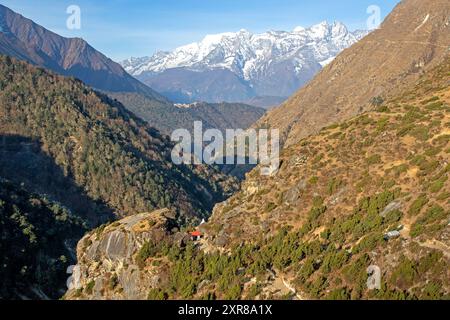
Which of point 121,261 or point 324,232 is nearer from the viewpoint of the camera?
point 324,232

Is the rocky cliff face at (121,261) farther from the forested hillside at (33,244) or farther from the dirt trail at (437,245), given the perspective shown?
the forested hillside at (33,244)

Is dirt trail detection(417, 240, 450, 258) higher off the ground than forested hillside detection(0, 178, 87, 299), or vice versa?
dirt trail detection(417, 240, 450, 258)

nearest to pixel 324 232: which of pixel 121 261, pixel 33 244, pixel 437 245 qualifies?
pixel 437 245

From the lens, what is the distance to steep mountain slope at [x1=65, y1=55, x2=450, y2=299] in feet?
166

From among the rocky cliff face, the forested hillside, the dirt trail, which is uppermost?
the dirt trail

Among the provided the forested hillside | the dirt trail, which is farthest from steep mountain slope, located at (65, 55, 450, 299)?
the forested hillside

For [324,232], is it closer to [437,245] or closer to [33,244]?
[437,245]

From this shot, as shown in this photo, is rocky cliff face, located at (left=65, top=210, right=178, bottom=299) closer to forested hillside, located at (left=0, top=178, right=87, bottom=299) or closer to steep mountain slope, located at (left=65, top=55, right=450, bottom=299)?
steep mountain slope, located at (left=65, top=55, right=450, bottom=299)

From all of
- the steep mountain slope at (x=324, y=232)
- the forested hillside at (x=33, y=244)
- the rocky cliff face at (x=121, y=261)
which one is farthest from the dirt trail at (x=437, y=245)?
the forested hillside at (x=33, y=244)

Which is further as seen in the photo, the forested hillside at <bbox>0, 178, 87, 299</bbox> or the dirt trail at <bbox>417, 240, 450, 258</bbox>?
the forested hillside at <bbox>0, 178, 87, 299</bbox>

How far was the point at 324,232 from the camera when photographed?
2366 inches

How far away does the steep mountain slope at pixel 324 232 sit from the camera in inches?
1997
